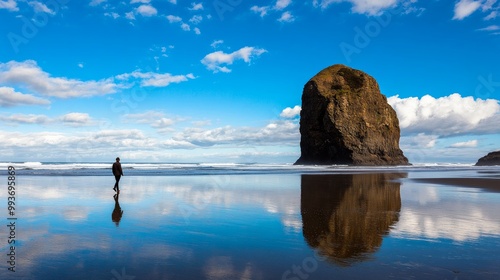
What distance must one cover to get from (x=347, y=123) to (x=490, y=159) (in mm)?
59856

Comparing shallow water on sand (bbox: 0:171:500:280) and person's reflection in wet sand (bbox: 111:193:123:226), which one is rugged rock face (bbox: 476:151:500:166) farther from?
person's reflection in wet sand (bbox: 111:193:123:226)

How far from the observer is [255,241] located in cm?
A: 792

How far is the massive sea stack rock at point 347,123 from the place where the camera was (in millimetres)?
82312

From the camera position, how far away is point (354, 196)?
16453mm

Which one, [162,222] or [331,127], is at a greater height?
[331,127]

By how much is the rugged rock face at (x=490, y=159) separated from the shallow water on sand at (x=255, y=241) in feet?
376

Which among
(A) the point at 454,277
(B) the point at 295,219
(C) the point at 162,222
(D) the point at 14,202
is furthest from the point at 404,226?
(D) the point at 14,202

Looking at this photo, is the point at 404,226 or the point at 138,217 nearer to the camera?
the point at 404,226

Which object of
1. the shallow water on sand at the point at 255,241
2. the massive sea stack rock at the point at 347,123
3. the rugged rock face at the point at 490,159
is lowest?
the shallow water on sand at the point at 255,241

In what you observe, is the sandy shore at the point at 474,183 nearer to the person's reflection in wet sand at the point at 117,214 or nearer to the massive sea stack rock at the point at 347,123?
the person's reflection in wet sand at the point at 117,214

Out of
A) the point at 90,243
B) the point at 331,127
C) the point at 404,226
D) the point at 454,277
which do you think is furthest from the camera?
the point at 331,127

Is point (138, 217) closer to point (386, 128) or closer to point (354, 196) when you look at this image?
point (354, 196)

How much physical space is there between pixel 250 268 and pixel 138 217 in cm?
594

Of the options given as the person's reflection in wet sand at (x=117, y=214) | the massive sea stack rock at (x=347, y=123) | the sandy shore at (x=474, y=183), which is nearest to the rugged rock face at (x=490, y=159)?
the massive sea stack rock at (x=347, y=123)
